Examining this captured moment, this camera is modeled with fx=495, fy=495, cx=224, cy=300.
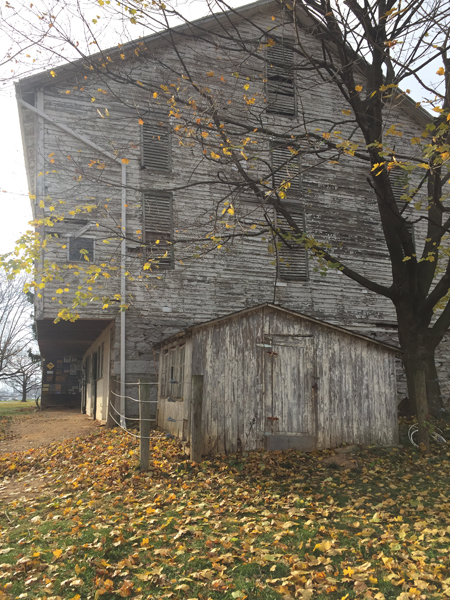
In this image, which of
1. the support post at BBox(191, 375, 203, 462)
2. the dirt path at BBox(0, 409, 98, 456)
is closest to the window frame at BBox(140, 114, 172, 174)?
the dirt path at BBox(0, 409, 98, 456)

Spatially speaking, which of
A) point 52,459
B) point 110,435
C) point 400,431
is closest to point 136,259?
point 110,435

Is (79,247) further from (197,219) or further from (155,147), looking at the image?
(155,147)

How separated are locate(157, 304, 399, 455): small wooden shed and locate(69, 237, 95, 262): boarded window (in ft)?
16.2

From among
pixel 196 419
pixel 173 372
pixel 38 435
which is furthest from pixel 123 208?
pixel 196 419

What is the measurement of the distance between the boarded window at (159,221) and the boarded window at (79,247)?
5.42 feet

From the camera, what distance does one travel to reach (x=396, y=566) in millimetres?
5172

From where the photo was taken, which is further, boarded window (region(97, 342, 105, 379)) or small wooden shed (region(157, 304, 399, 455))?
boarded window (region(97, 342, 105, 379))

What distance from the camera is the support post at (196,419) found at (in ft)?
31.0

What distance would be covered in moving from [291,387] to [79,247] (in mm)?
7648

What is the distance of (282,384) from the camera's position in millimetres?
10719

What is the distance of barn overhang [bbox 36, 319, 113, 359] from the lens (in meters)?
16.0

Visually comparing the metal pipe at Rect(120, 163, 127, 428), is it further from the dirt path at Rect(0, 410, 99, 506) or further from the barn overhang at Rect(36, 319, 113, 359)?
the dirt path at Rect(0, 410, 99, 506)

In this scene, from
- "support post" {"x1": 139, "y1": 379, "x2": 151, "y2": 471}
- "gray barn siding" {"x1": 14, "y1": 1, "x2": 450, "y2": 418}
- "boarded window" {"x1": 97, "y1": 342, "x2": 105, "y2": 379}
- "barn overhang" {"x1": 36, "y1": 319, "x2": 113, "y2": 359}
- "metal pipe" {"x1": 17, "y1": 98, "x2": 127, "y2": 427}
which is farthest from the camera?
"boarded window" {"x1": 97, "y1": 342, "x2": 105, "y2": 379}

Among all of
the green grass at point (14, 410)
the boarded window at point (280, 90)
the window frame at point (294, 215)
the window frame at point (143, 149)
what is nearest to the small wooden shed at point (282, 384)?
the window frame at point (294, 215)
